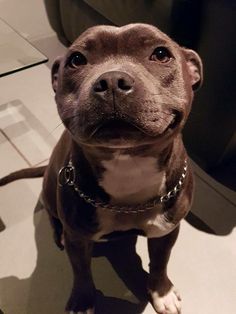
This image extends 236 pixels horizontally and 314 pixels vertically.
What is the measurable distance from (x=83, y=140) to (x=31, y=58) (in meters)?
0.67

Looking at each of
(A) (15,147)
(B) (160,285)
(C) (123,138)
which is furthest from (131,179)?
(A) (15,147)

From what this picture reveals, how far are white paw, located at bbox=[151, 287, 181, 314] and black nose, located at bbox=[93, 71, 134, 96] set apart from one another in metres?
0.66

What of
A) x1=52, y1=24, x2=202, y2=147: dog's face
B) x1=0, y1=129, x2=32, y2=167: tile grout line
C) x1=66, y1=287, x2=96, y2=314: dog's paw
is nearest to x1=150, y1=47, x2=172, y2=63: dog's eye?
x1=52, y1=24, x2=202, y2=147: dog's face

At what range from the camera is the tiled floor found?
1.19m

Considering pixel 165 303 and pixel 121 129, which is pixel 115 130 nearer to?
pixel 121 129

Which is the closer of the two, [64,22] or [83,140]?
[83,140]

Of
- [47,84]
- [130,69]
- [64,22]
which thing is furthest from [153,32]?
[64,22]

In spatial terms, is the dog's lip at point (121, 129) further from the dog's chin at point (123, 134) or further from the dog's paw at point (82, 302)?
the dog's paw at point (82, 302)

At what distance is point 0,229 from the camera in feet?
4.46

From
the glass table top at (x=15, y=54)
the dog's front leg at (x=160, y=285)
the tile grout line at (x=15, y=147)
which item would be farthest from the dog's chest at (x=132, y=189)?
the tile grout line at (x=15, y=147)

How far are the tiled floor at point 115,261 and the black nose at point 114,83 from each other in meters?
0.70

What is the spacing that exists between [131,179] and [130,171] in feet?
0.08

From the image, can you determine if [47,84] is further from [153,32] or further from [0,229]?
[153,32]

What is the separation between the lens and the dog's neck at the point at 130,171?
80cm
